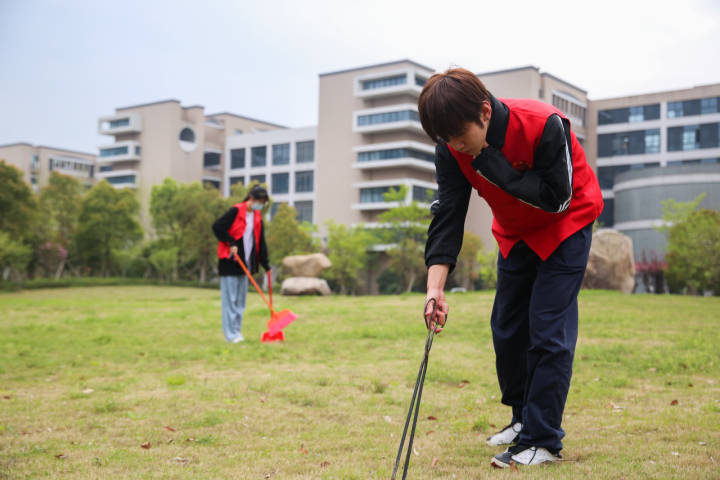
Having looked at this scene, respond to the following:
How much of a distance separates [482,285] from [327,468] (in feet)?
133

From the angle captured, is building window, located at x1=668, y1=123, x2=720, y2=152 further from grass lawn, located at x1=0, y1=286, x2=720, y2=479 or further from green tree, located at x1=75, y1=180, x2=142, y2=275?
grass lawn, located at x1=0, y1=286, x2=720, y2=479

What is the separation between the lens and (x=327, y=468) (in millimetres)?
3029

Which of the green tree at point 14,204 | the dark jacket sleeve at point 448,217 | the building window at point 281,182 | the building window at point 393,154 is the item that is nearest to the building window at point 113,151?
the building window at point 281,182

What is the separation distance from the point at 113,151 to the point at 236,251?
6772cm

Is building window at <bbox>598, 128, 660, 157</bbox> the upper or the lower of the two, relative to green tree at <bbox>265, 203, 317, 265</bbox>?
upper

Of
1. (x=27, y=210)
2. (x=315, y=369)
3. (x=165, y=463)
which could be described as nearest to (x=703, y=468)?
(x=165, y=463)

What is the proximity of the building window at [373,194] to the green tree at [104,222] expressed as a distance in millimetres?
17996

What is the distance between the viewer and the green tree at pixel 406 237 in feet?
138

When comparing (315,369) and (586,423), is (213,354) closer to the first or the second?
(315,369)

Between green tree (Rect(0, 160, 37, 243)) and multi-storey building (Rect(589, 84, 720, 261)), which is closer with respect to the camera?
green tree (Rect(0, 160, 37, 243))

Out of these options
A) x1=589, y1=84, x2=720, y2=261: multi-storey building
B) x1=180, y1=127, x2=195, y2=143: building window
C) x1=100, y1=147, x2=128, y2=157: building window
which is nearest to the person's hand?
x1=589, y1=84, x2=720, y2=261: multi-storey building

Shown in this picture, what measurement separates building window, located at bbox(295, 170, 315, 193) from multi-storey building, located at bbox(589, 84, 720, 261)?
2609 cm

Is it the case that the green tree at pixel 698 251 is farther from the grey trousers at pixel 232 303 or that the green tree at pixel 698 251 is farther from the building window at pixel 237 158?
the building window at pixel 237 158

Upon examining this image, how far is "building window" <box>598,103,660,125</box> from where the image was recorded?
55.5 m
